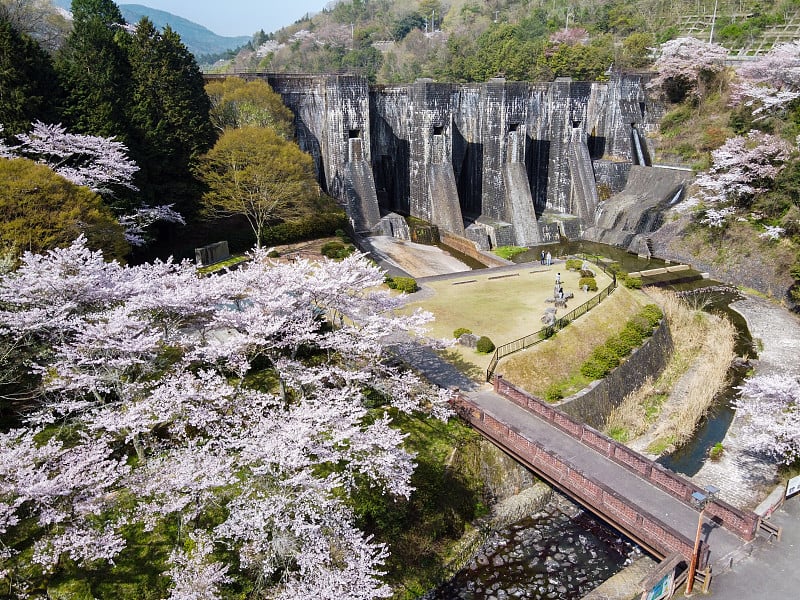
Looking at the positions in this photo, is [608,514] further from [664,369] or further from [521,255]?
[521,255]

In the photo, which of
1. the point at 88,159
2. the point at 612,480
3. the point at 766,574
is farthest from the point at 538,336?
the point at 88,159

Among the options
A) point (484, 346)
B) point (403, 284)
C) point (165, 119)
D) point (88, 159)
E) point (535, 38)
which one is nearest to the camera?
point (484, 346)

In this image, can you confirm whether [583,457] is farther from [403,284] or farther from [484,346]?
[403,284]

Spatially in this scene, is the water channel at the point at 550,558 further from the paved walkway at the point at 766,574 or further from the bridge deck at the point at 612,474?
the paved walkway at the point at 766,574

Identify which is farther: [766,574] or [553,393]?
[553,393]

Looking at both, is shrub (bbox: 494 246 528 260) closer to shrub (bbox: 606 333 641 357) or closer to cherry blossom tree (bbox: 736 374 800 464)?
shrub (bbox: 606 333 641 357)

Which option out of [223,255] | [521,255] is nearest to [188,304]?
[223,255]
